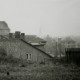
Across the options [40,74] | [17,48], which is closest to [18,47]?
[17,48]

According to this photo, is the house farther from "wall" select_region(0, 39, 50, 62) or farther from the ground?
the ground

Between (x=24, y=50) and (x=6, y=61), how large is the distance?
6.04m

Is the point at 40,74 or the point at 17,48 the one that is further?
the point at 17,48

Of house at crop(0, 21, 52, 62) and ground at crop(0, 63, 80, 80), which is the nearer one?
ground at crop(0, 63, 80, 80)

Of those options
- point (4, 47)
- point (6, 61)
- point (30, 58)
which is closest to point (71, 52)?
point (30, 58)

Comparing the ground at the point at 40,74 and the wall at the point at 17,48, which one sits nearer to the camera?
the ground at the point at 40,74

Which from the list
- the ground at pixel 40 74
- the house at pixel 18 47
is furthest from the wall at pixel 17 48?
the ground at pixel 40 74

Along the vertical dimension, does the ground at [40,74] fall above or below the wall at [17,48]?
below

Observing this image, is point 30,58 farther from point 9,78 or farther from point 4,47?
point 9,78

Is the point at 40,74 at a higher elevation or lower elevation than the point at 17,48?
lower

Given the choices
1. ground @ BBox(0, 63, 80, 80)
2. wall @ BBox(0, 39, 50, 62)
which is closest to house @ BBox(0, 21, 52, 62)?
wall @ BBox(0, 39, 50, 62)

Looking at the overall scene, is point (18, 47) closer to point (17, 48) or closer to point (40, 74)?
point (17, 48)

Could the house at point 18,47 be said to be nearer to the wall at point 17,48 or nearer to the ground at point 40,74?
the wall at point 17,48

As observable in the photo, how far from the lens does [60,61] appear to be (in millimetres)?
25984
